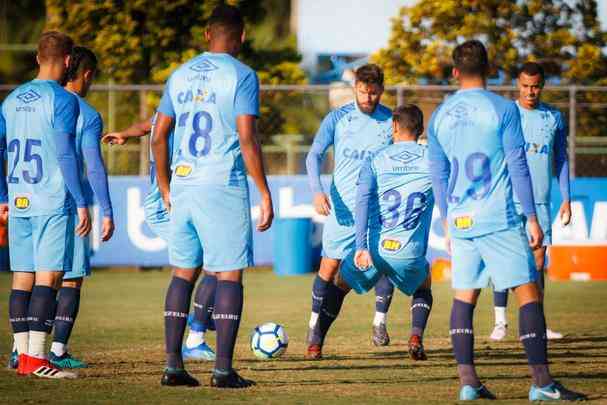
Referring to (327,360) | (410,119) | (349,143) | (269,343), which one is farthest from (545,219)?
(269,343)

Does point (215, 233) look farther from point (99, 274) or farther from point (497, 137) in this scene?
point (99, 274)

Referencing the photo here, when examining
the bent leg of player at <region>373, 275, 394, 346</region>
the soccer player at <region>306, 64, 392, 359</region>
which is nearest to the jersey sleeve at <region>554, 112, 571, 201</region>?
the soccer player at <region>306, 64, 392, 359</region>

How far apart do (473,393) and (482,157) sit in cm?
137

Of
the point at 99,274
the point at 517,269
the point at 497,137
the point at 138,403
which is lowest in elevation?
the point at 99,274

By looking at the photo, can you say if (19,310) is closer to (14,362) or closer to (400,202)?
(14,362)

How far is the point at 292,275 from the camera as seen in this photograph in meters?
19.2

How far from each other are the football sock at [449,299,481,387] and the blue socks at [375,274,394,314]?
10.7ft

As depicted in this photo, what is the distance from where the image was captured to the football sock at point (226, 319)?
25.0 ft

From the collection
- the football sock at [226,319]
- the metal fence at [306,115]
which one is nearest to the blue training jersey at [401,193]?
the football sock at [226,319]

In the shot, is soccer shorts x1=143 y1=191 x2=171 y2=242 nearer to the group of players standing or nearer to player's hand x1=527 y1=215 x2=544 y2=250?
the group of players standing

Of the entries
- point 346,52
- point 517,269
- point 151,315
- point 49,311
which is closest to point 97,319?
point 151,315

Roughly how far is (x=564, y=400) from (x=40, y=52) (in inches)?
163

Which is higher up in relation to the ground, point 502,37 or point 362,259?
point 502,37

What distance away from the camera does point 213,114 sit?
24.9ft
